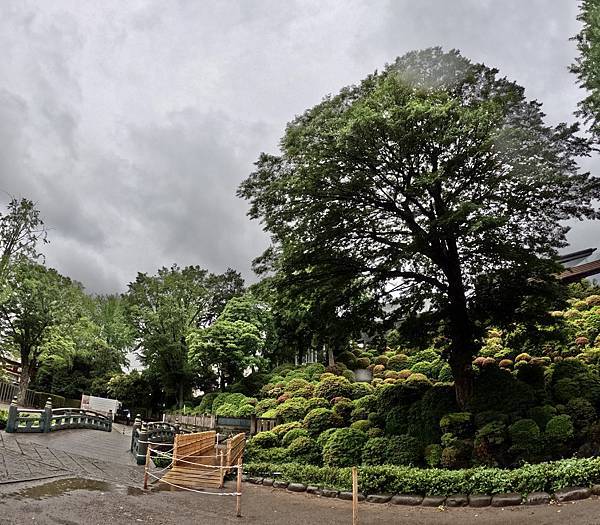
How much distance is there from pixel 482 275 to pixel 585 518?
26.7ft

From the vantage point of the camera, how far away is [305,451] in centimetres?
1583

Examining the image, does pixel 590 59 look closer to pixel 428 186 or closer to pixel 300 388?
pixel 428 186

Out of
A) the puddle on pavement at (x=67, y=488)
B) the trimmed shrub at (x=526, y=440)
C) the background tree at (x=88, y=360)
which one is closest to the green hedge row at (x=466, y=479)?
the trimmed shrub at (x=526, y=440)

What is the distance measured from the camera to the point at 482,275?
14586mm

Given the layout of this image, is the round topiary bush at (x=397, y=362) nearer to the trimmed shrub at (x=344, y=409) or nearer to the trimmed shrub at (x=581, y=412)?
the trimmed shrub at (x=344, y=409)

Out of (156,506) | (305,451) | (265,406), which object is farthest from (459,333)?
(265,406)

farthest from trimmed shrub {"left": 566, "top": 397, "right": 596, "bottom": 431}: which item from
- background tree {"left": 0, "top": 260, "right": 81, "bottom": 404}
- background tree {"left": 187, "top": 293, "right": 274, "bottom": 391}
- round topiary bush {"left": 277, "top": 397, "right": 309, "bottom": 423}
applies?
background tree {"left": 0, "top": 260, "right": 81, "bottom": 404}

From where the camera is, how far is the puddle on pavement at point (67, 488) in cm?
954

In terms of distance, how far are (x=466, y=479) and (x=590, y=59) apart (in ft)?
37.6

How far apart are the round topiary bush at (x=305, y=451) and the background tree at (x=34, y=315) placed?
→ 23.1 metres

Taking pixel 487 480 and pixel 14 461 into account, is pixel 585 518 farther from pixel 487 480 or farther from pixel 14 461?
pixel 14 461

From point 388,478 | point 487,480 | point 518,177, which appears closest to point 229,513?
point 388,478

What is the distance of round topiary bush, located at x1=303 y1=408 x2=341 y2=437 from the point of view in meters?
17.2

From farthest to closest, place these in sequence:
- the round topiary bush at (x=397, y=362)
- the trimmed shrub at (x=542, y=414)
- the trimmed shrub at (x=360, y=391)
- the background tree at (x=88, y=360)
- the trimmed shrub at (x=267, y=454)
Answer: the background tree at (x=88, y=360) → the round topiary bush at (x=397, y=362) → the trimmed shrub at (x=360, y=391) → the trimmed shrub at (x=267, y=454) → the trimmed shrub at (x=542, y=414)
